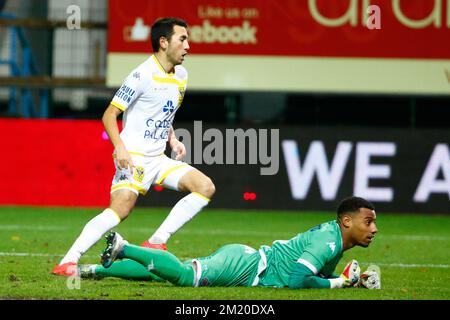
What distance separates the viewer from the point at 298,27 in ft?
59.1

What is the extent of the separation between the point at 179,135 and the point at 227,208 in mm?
1494

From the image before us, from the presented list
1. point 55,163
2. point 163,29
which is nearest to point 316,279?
point 163,29

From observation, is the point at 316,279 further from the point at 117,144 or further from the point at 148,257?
the point at 117,144

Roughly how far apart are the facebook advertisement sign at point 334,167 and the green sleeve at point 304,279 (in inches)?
355

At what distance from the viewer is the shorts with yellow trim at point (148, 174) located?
8977mm

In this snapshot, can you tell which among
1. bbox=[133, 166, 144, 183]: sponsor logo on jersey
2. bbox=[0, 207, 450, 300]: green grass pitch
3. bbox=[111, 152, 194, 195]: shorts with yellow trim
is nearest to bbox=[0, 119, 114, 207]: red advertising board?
bbox=[0, 207, 450, 300]: green grass pitch

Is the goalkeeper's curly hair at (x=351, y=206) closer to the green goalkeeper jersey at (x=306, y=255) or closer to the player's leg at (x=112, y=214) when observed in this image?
the green goalkeeper jersey at (x=306, y=255)

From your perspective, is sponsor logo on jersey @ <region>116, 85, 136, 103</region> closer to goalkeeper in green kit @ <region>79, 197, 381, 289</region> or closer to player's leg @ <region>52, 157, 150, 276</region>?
player's leg @ <region>52, 157, 150, 276</region>

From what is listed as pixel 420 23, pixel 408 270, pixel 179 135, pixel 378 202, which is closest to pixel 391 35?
pixel 420 23

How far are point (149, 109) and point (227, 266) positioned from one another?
5.42ft

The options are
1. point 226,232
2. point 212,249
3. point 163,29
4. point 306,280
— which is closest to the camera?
point 306,280

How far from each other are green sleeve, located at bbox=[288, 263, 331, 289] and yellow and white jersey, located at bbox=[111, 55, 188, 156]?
178 cm

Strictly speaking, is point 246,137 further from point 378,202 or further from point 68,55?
point 68,55

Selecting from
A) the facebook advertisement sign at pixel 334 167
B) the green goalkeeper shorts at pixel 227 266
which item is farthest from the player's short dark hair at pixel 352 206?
the facebook advertisement sign at pixel 334 167
